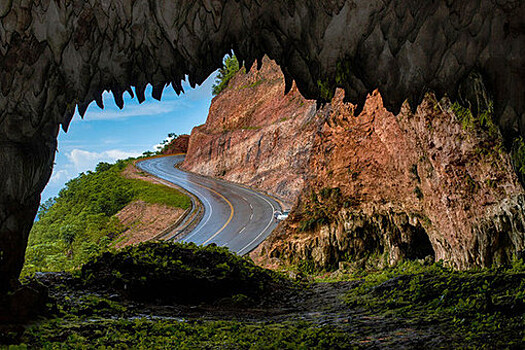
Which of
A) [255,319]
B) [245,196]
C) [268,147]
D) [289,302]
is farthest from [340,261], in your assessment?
[268,147]

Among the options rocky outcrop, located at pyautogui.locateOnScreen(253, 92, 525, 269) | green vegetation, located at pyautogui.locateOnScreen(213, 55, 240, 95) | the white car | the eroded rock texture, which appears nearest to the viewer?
the eroded rock texture

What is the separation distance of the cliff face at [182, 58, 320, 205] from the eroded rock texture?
61.7ft

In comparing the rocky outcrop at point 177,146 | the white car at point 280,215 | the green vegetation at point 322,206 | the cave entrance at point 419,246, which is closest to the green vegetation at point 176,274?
the cave entrance at point 419,246

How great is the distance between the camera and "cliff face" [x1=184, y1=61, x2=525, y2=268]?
7.67m

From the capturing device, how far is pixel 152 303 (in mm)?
6641

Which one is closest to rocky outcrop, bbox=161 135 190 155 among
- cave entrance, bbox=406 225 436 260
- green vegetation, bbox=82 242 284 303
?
cave entrance, bbox=406 225 436 260

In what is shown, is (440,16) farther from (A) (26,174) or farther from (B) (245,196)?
(B) (245,196)

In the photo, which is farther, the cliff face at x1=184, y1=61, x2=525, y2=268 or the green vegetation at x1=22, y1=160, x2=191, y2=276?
the green vegetation at x1=22, y1=160, x2=191, y2=276

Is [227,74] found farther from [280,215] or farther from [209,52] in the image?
[209,52]

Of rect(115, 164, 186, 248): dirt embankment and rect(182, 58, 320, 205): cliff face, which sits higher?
rect(182, 58, 320, 205): cliff face

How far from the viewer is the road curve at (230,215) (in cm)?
2014

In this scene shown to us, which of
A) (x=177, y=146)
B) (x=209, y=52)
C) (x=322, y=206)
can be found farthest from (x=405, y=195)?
(x=177, y=146)

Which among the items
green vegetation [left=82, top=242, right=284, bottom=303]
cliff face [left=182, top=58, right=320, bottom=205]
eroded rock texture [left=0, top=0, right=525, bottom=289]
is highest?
cliff face [left=182, top=58, right=320, bottom=205]

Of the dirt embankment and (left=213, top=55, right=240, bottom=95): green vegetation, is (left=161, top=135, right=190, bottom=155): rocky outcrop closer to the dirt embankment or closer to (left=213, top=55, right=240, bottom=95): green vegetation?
(left=213, top=55, right=240, bottom=95): green vegetation
